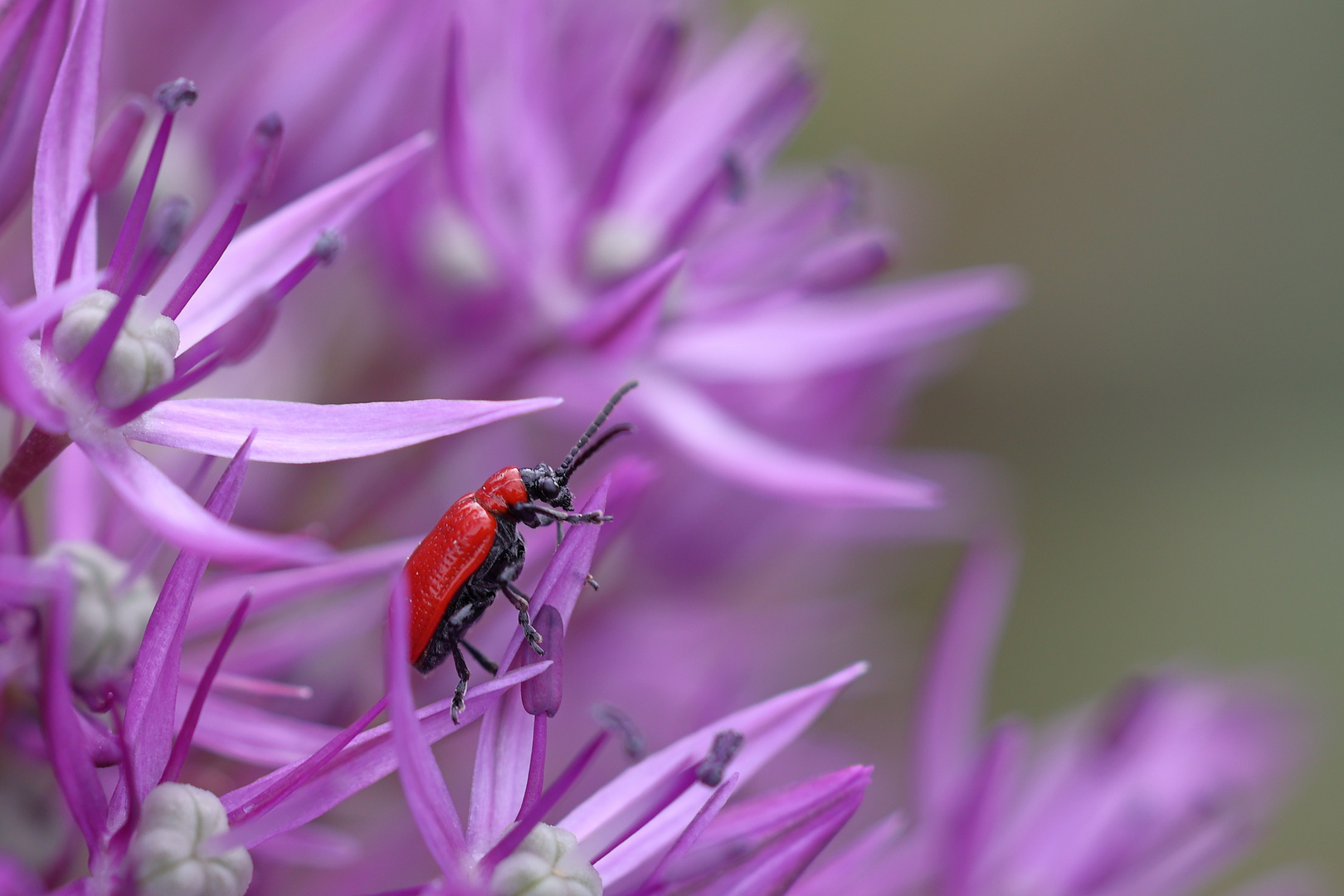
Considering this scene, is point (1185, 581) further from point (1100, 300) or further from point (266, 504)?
point (266, 504)

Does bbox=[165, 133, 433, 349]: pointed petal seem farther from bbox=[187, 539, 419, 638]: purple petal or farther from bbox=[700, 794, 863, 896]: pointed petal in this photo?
bbox=[700, 794, 863, 896]: pointed petal

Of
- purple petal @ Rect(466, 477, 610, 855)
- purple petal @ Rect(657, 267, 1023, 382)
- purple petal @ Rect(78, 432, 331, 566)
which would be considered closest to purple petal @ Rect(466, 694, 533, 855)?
purple petal @ Rect(466, 477, 610, 855)

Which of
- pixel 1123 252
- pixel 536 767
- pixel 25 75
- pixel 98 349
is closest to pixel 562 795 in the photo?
pixel 536 767

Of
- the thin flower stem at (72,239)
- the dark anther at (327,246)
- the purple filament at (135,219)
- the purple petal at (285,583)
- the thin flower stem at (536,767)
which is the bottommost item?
the thin flower stem at (536,767)

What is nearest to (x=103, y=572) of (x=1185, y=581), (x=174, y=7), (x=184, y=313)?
(x=184, y=313)

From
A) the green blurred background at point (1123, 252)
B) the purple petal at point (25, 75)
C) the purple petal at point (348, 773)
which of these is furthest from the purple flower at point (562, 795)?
the green blurred background at point (1123, 252)

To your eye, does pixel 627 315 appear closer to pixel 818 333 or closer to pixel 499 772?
pixel 818 333

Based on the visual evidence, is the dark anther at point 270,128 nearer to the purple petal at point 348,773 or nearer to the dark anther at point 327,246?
the dark anther at point 327,246
